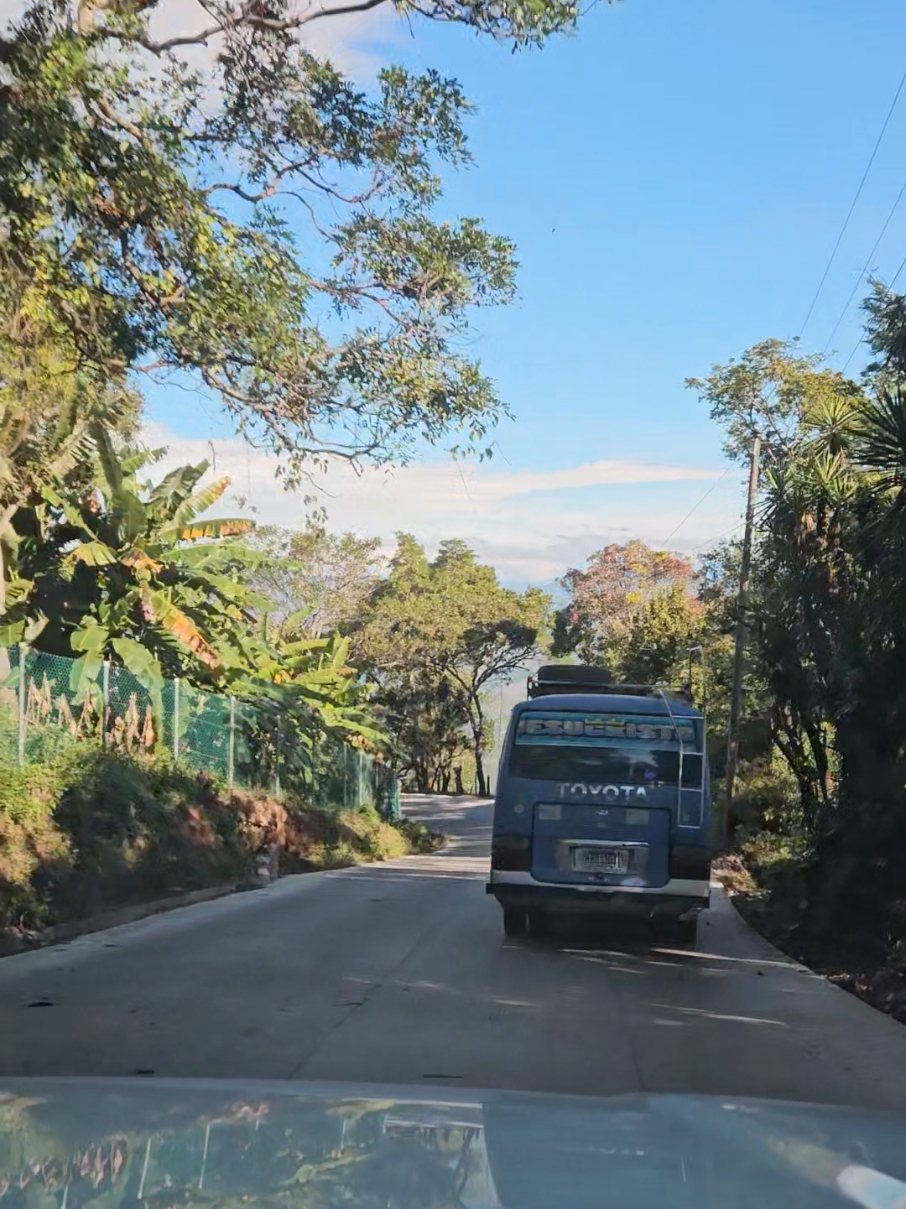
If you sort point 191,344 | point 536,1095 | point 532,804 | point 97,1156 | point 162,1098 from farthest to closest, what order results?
point 532,804 → point 191,344 → point 536,1095 → point 162,1098 → point 97,1156

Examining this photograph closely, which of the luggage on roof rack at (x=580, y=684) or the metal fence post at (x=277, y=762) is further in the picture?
the metal fence post at (x=277, y=762)

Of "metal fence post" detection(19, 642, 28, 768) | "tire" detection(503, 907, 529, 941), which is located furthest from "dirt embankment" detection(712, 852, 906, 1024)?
"metal fence post" detection(19, 642, 28, 768)

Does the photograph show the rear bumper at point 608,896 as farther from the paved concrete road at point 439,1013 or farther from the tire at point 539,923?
the tire at point 539,923

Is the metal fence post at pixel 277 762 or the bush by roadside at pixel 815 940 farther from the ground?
the metal fence post at pixel 277 762

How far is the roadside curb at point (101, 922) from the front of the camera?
11.3m

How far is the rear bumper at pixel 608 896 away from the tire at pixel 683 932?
12.3 inches

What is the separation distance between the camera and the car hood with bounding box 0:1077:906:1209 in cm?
343

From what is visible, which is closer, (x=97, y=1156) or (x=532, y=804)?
(x=97, y=1156)

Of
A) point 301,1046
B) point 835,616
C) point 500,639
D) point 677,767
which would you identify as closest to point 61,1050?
point 301,1046

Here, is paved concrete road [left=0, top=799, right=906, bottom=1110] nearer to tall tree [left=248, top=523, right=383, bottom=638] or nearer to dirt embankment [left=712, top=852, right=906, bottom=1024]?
dirt embankment [left=712, top=852, right=906, bottom=1024]

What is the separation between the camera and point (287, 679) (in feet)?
93.2

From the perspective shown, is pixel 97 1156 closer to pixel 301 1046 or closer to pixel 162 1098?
pixel 162 1098

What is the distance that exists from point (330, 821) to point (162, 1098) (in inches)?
894

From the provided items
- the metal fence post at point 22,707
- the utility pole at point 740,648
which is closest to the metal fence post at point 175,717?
the metal fence post at point 22,707
